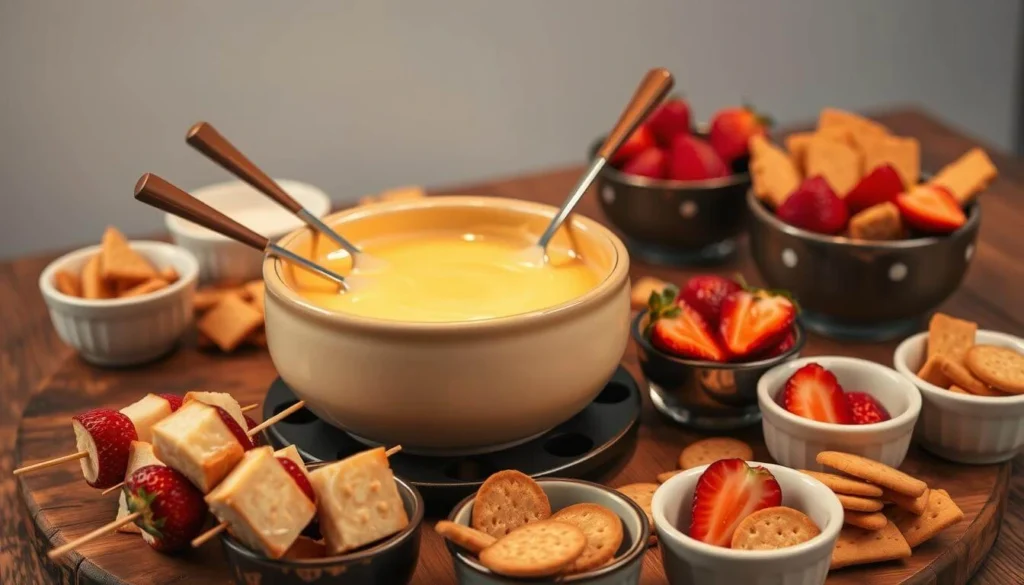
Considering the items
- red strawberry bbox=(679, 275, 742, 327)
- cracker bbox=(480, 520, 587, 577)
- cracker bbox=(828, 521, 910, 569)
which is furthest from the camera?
red strawberry bbox=(679, 275, 742, 327)

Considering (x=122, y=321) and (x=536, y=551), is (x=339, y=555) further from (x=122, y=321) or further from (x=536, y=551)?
(x=122, y=321)

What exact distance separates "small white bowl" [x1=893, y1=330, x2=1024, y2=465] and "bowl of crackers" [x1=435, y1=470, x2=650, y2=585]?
0.35m

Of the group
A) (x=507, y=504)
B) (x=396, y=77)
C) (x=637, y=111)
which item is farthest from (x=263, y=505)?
(x=396, y=77)

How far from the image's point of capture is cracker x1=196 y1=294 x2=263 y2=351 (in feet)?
4.37

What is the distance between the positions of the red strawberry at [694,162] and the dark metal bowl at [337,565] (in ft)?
2.52

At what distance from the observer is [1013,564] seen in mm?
1024

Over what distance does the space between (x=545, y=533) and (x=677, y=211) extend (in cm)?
73

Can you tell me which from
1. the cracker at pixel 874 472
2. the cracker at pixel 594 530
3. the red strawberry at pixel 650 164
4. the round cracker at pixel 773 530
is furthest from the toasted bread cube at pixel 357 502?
the red strawberry at pixel 650 164

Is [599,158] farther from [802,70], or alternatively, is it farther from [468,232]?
[802,70]

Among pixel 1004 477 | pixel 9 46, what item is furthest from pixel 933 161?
pixel 9 46

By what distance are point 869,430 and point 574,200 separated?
349 mm

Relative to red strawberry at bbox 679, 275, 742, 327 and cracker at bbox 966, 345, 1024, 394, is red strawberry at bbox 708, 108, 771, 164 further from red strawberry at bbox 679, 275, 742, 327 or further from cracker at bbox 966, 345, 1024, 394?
cracker at bbox 966, 345, 1024, 394

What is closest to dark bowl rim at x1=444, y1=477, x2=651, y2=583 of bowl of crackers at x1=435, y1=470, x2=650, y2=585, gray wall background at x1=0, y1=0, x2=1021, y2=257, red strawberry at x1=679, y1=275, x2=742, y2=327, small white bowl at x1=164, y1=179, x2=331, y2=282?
bowl of crackers at x1=435, y1=470, x2=650, y2=585

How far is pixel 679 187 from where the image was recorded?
1.50 metres
